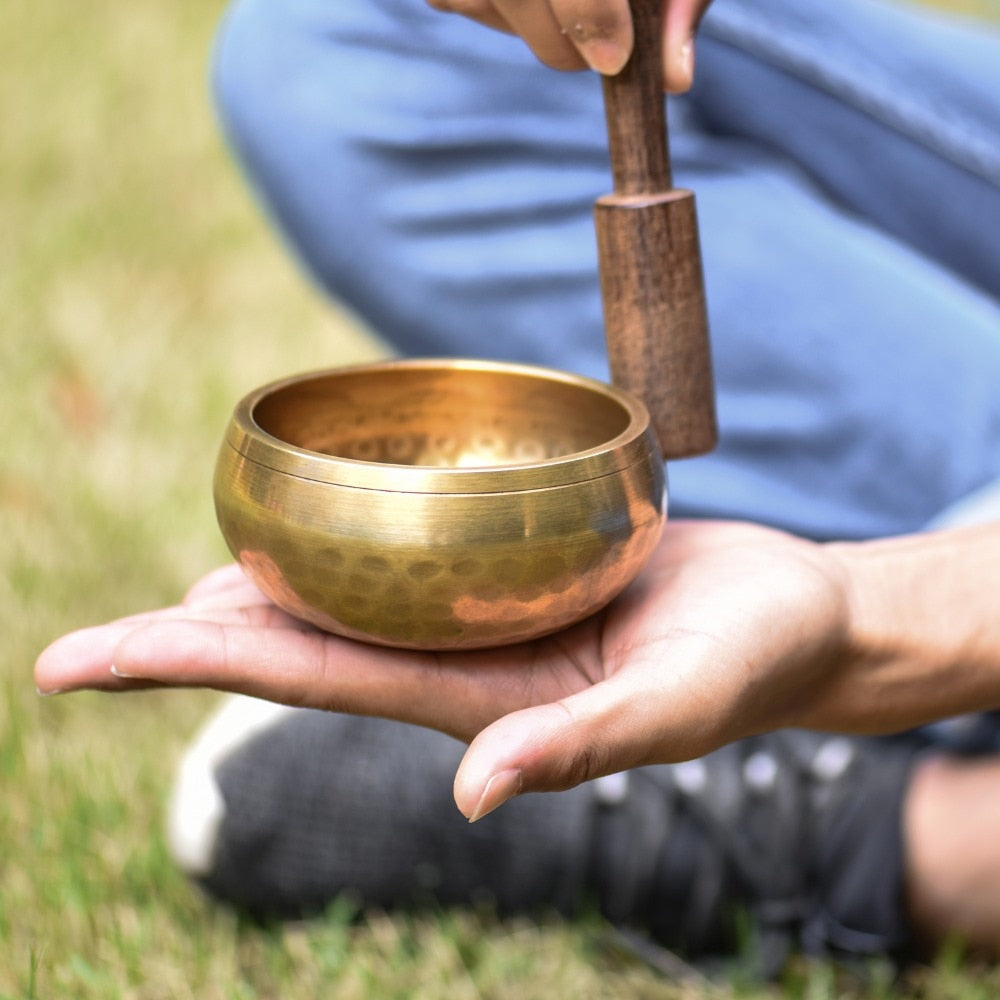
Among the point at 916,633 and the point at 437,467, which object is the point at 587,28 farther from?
the point at 916,633

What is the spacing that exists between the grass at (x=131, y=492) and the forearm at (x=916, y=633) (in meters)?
0.36

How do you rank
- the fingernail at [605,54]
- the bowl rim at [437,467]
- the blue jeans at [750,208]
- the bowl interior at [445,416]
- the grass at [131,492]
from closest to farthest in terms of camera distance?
the bowl rim at [437,467]
the fingernail at [605,54]
the bowl interior at [445,416]
the grass at [131,492]
the blue jeans at [750,208]

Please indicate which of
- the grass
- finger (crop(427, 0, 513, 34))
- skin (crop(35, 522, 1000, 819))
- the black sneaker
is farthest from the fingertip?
the grass

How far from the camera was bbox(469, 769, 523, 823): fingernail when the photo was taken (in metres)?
0.74

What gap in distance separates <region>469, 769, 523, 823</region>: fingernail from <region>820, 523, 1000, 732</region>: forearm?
357 mm

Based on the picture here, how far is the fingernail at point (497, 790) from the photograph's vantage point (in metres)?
0.74

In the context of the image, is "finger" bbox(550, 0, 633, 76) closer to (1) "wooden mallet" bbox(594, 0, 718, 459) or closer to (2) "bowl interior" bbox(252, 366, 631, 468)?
(1) "wooden mallet" bbox(594, 0, 718, 459)

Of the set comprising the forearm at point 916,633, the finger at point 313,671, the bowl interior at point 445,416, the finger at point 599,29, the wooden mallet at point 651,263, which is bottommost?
the forearm at point 916,633

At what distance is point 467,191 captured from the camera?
154 centimetres

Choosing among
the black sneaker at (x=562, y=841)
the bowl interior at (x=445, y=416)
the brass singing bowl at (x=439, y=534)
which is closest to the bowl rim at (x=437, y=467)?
the brass singing bowl at (x=439, y=534)

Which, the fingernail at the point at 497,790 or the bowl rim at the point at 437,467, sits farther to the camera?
the bowl rim at the point at 437,467

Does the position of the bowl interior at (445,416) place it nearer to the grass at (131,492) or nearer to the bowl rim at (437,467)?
the bowl rim at (437,467)

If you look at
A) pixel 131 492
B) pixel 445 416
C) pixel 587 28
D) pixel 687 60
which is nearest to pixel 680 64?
pixel 687 60

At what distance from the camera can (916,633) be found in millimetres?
1037
